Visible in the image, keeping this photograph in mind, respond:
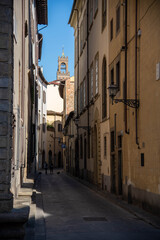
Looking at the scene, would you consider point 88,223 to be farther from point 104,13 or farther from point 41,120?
point 41,120

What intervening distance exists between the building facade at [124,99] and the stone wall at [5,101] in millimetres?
6018

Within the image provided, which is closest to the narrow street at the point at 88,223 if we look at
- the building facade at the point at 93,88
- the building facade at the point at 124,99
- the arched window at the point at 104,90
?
the building facade at the point at 124,99

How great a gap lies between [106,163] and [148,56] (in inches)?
369

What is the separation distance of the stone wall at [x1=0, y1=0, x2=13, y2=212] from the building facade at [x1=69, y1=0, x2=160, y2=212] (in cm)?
602

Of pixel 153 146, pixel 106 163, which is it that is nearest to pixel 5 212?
pixel 153 146

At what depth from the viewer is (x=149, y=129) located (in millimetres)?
12961

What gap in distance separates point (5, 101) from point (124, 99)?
26.4 feet

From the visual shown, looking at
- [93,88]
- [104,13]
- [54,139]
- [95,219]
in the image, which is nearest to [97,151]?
[93,88]

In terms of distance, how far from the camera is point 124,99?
47.7 ft

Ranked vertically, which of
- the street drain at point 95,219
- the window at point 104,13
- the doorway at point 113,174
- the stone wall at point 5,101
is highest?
the window at point 104,13

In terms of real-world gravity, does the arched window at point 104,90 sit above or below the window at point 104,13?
below

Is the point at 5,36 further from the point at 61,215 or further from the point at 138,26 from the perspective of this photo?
the point at 138,26

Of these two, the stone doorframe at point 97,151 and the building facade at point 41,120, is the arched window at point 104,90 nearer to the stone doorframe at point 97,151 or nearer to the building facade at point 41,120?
the stone doorframe at point 97,151

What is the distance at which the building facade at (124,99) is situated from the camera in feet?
41.7
